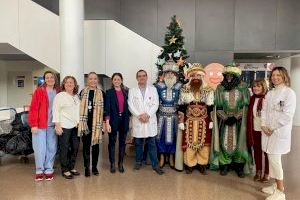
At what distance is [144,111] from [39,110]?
4.62ft

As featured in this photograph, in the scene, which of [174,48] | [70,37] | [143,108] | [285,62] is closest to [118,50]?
[70,37]

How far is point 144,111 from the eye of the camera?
13.3 ft

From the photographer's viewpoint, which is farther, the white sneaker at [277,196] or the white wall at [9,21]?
the white wall at [9,21]

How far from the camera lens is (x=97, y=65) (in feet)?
20.3

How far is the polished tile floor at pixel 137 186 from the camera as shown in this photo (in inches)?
128

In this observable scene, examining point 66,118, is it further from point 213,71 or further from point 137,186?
point 213,71

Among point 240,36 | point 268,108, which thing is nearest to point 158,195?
point 268,108

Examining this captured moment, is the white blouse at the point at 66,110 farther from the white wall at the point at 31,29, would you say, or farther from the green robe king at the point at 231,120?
the white wall at the point at 31,29

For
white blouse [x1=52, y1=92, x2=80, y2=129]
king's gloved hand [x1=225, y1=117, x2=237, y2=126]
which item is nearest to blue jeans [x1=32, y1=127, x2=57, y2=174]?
white blouse [x1=52, y1=92, x2=80, y2=129]

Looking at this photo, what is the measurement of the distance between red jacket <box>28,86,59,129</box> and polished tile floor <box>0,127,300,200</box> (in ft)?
2.55

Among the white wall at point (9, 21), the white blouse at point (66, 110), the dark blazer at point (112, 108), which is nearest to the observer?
the white blouse at point (66, 110)

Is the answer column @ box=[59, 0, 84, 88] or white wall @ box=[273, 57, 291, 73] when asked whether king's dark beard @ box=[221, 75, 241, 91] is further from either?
white wall @ box=[273, 57, 291, 73]

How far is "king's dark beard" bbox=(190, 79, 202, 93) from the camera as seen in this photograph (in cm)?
400

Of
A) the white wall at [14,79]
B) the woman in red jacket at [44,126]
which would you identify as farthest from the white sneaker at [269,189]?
the white wall at [14,79]
